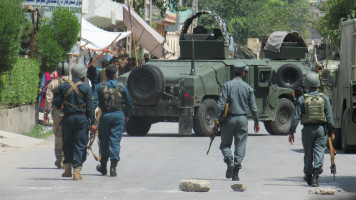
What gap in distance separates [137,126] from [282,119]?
389 centimetres

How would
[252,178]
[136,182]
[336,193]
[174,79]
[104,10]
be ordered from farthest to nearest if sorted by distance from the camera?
[104,10] < [174,79] < [252,178] < [136,182] < [336,193]

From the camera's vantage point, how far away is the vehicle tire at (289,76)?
27.5 meters

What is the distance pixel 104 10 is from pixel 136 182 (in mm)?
28050

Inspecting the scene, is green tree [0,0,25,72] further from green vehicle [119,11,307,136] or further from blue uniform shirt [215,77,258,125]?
blue uniform shirt [215,77,258,125]

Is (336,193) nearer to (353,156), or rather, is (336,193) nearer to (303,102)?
(303,102)

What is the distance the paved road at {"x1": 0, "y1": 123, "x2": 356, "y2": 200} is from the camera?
480 inches

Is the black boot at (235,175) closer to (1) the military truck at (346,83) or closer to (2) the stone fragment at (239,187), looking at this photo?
(2) the stone fragment at (239,187)

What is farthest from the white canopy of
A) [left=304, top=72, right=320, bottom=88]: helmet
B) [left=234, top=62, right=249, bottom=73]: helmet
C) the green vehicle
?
[left=304, top=72, right=320, bottom=88]: helmet

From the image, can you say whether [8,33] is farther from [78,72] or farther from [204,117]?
[78,72]

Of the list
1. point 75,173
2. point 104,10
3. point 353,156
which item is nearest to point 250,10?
point 104,10

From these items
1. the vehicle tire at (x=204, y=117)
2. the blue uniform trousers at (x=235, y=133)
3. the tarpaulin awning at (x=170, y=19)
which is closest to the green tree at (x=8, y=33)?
the vehicle tire at (x=204, y=117)

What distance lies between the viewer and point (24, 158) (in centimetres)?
1741

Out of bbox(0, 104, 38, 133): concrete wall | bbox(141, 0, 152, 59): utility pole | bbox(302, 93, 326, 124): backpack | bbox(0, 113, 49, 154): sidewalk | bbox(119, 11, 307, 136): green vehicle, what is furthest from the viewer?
bbox(141, 0, 152, 59): utility pole

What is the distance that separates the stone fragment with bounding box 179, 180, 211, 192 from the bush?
10.1 meters
